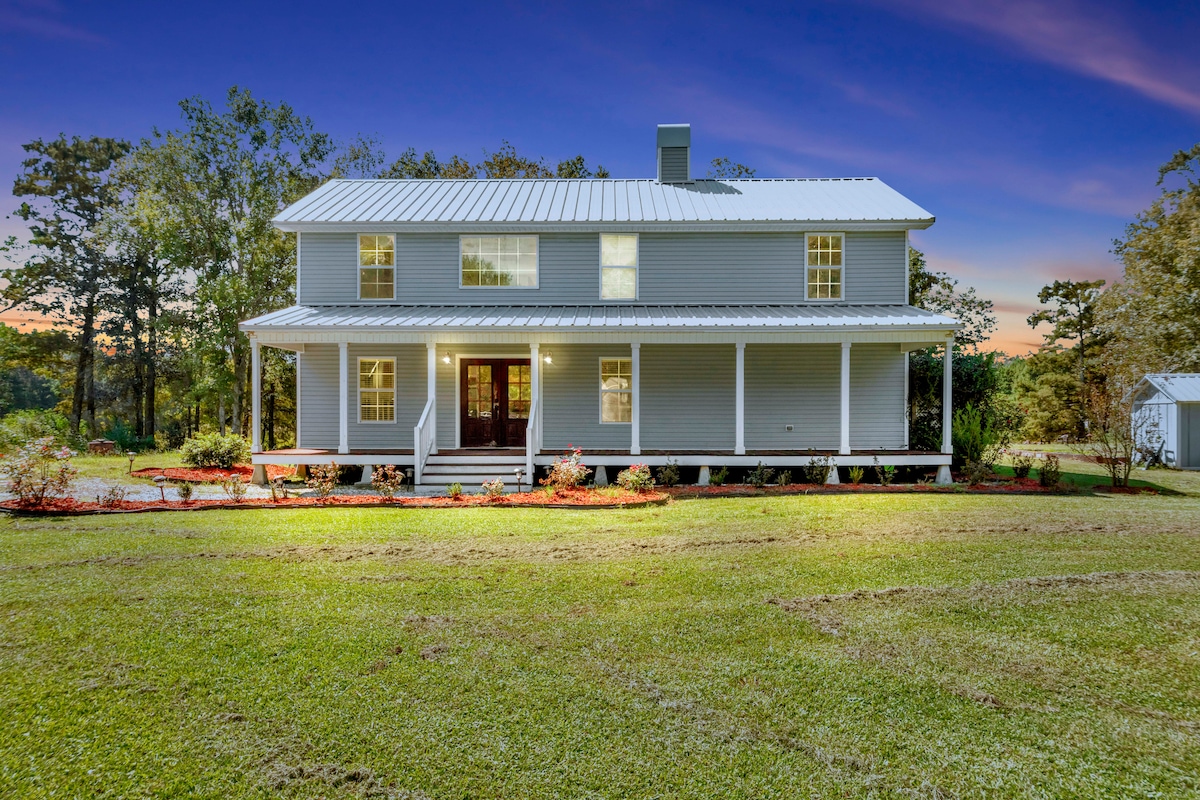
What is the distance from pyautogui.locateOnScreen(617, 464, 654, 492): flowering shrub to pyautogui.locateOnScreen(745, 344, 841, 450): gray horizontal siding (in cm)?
418

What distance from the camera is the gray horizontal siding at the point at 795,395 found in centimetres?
1549

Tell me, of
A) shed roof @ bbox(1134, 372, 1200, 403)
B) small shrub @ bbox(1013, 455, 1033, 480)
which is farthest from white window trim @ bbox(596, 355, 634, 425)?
shed roof @ bbox(1134, 372, 1200, 403)

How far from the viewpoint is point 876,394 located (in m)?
15.5

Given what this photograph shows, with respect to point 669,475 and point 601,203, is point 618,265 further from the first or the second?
point 669,475

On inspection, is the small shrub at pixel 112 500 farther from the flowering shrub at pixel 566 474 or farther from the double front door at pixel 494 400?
the flowering shrub at pixel 566 474

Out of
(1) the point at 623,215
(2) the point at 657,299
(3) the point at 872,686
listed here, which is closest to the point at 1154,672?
(3) the point at 872,686

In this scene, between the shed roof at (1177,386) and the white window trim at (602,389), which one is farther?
the shed roof at (1177,386)

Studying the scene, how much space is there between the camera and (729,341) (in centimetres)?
1379

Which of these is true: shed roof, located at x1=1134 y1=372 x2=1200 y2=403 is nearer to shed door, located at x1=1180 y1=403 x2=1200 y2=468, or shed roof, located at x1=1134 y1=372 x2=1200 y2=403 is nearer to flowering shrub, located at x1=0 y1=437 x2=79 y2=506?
shed door, located at x1=1180 y1=403 x2=1200 y2=468

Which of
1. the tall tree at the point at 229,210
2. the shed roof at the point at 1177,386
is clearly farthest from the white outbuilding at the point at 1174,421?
the tall tree at the point at 229,210

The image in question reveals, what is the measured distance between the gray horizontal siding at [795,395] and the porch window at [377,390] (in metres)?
9.01

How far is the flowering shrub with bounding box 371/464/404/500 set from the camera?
36.7ft

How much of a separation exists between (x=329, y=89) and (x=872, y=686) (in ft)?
73.9

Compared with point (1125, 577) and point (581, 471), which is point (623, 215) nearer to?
point (581, 471)
